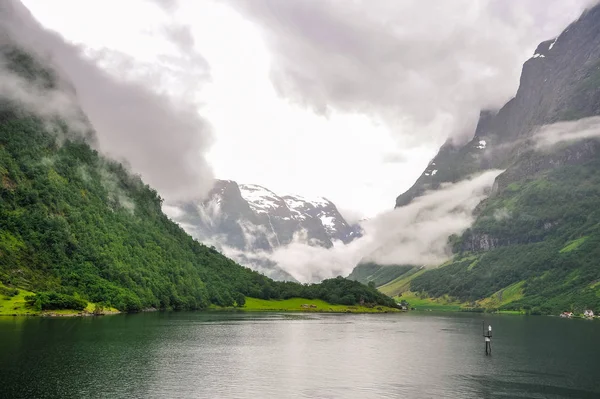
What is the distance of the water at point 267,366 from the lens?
247ft

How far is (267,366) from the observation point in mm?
100688

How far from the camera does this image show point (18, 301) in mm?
181625

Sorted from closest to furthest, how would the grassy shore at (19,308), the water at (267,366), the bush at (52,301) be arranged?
1. the water at (267,366)
2. the grassy shore at (19,308)
3. the bush at (52,301)

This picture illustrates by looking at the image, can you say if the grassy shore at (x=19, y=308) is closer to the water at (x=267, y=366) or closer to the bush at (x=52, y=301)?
the bush at (x=52, y=301)

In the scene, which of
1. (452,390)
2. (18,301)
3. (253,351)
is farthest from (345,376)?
(18,301)

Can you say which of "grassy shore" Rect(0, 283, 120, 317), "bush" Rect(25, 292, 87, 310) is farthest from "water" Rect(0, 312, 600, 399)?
"bush" Rect(25, 292, 87, 310)

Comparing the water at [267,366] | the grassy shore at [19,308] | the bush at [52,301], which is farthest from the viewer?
the bush at [52,301]

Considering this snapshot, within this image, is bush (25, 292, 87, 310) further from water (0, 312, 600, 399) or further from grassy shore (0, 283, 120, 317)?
water (0, 312, 600, 399)

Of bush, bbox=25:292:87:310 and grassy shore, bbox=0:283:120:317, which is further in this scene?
bush, bbox=25:292:87:310

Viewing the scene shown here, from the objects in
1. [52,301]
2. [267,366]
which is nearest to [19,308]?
[52,301]

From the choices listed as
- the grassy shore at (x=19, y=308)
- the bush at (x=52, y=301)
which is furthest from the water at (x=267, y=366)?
the bush at (x=52, y=301)

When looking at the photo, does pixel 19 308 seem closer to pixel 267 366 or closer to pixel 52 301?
pixel 52 301

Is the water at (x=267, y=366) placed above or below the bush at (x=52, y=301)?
below

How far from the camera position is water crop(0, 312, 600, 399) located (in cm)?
7538
